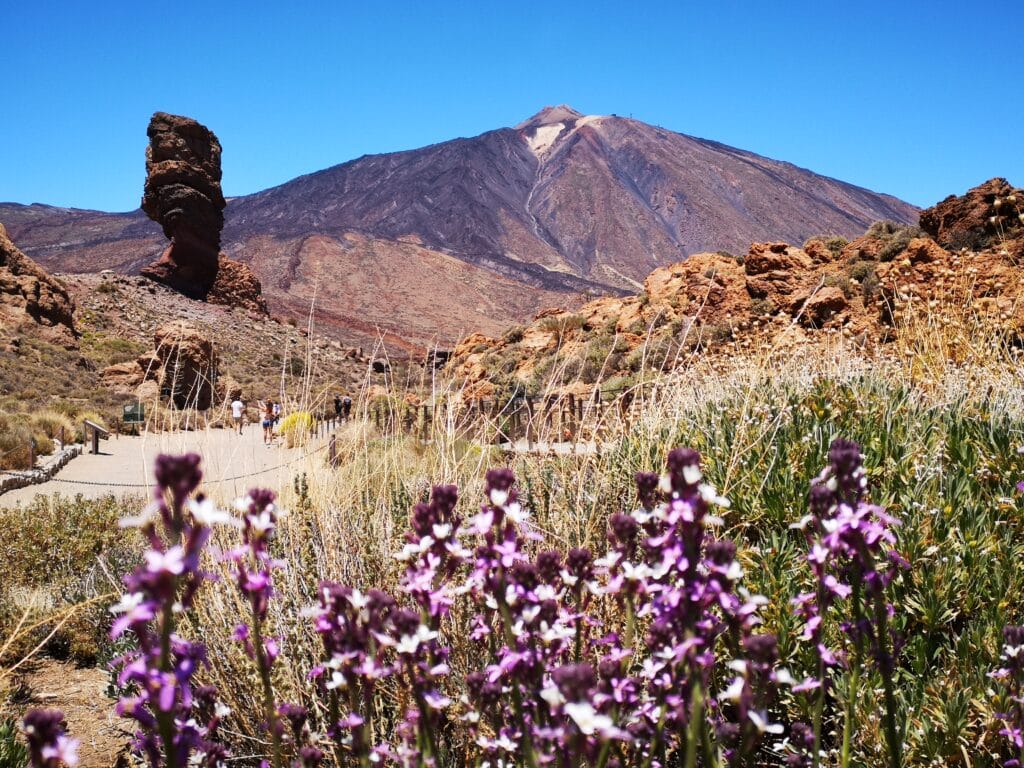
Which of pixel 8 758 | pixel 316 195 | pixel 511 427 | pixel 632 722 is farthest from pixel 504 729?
pixel 316 195

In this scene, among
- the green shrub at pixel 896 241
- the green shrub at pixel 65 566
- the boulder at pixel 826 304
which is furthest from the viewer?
the green shrub at pixel 896 241

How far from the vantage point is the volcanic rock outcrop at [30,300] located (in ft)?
94.7

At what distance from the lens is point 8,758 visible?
8.61ft

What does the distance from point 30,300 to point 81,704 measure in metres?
31.1

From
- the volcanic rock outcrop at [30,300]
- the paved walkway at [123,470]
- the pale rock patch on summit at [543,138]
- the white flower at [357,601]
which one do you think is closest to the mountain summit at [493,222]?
the pale rock patch on summit at [543,138]

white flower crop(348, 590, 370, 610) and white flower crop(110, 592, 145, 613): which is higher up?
white flower crop(110, 592, 145, 613)

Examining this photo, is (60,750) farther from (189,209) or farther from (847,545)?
(189,209)

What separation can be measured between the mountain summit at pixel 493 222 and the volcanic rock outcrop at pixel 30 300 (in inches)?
1358

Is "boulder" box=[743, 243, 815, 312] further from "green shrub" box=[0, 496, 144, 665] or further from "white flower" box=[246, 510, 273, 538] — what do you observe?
"white flower" box=[246, 510, 273, 538]

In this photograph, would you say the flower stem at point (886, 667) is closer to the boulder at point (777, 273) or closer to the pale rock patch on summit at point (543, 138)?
the boulder at point (777, 273)

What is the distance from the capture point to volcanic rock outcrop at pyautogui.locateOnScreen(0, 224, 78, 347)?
2888cm

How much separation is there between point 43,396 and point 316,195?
128m

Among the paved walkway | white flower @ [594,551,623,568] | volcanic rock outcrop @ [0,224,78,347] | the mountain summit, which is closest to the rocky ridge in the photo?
the paved walkway

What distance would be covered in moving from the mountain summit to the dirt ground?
195ft
